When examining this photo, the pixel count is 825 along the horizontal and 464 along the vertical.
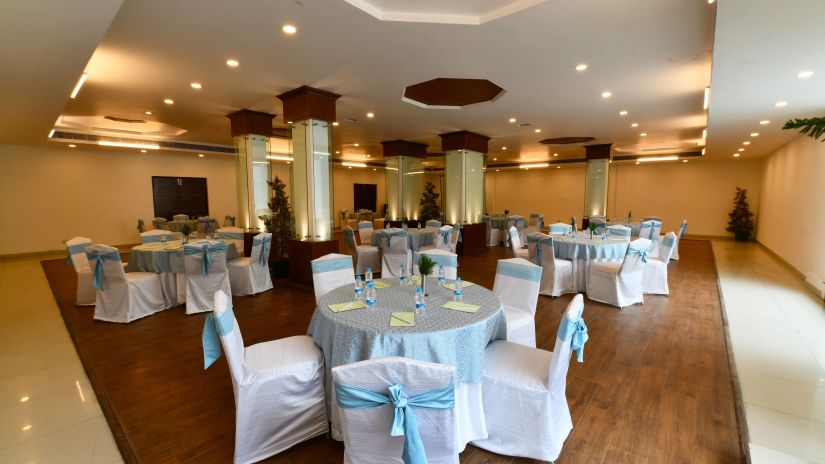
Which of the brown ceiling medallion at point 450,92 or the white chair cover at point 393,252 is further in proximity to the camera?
the white chair cover at point 393,252

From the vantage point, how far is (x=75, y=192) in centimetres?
1034

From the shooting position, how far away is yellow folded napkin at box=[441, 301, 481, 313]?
2410 millimetres

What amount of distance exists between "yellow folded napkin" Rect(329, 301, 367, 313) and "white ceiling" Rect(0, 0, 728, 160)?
2.60 metres

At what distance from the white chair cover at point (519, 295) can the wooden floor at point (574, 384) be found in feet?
1.83

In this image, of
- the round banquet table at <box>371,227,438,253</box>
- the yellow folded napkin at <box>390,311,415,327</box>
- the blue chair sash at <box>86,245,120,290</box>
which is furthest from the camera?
the round banquet table at <box>371,227,438,253</box>

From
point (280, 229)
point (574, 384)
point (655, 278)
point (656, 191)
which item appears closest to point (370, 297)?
point (574, 384)

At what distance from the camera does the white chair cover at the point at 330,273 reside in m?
3.32

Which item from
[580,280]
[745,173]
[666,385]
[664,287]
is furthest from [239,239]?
[745,173]

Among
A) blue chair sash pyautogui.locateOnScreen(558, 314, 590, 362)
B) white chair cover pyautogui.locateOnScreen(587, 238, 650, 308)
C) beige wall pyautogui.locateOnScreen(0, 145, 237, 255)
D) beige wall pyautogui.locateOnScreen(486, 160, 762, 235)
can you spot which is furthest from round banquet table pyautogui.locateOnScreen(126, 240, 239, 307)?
beige wall pyautogui.locateOnScreen(486, 160, 762, 235)

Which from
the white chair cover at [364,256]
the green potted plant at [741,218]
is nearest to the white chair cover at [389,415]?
the white chair cover at [364,256]

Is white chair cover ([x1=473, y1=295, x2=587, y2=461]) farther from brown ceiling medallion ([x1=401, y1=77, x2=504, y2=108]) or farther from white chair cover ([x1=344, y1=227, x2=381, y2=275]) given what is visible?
white chair cover ([x1=344, y1=227, x2=381, y2=275])

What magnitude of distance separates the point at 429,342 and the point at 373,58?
12.2ft

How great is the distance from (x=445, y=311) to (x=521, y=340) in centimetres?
105

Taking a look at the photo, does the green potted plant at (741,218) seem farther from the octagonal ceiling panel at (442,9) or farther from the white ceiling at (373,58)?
the octagonal ceiling panel at (442,9)
